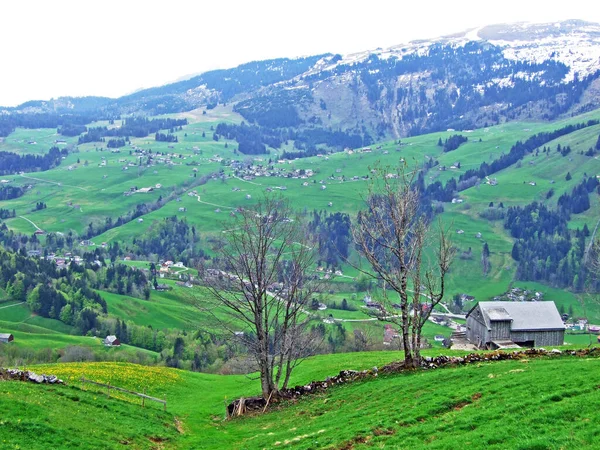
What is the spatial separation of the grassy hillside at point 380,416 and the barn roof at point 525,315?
4849cm

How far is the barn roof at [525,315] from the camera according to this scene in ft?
276

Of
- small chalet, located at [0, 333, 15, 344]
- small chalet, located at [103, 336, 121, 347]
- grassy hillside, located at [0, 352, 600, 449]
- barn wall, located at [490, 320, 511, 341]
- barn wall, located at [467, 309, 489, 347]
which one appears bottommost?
small chalet, located at [103, 336, 121, 347]

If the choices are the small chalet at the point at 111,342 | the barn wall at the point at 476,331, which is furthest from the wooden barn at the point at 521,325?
the small chalet at the point at 111,342

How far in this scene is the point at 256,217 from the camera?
44.6 m

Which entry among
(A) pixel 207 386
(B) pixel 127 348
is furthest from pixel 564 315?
(A) pixel 207 386

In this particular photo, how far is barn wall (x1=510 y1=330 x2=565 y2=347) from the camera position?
275ft

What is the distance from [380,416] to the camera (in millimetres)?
29047

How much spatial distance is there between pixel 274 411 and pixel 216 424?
4836mm

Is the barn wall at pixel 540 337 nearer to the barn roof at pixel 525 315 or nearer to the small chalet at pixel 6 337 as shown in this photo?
the barn roof at pixel 525 315

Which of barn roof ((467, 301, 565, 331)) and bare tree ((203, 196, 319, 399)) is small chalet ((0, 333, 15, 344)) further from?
barn roof ((467, 301, 565, 331))

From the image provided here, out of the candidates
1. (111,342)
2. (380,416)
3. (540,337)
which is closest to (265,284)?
(380,416)

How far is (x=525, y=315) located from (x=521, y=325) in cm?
198

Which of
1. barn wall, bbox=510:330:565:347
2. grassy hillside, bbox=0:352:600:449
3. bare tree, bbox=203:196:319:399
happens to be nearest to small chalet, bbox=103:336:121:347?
barn wall, bbox=510:330:565:347

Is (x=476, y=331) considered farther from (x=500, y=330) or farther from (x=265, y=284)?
(x=265, y=284)
